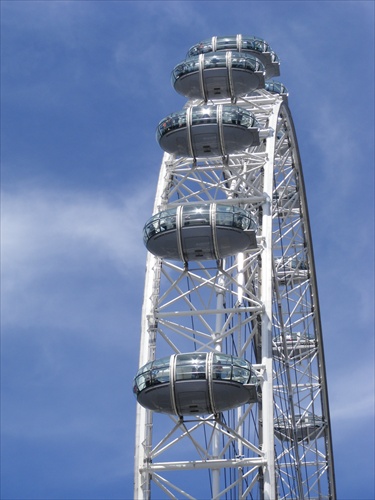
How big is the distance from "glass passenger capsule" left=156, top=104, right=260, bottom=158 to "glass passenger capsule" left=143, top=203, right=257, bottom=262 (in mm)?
4423

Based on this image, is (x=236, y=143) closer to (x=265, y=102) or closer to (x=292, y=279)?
(x=265, y=102)

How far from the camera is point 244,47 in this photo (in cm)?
6044

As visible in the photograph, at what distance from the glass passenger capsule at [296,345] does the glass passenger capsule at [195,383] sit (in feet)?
65.4

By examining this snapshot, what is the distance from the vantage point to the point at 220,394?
44969 millimetres

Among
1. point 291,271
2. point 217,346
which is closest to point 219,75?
point 217,346

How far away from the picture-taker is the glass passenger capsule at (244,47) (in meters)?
60.4

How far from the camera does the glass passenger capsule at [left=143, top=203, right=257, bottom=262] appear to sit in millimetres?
49219

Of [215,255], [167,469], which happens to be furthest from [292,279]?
[167,469]

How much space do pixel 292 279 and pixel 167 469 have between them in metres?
21.7

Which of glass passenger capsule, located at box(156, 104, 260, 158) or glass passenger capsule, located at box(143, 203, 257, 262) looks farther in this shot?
glass passenger capsule, located at box(156, 104, 260, 158)

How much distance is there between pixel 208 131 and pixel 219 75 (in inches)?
178

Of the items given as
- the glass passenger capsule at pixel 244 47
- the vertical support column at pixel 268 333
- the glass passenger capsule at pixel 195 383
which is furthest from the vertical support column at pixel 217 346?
the glass passenger capsule at pixel 244 47

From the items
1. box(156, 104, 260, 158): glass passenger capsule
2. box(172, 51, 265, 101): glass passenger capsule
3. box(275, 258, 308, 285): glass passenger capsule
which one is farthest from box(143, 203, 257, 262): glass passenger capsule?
box(275, 258, 308, 285): glass passenger capsule

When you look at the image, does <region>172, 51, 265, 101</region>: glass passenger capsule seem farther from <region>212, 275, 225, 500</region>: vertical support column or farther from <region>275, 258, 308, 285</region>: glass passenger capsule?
<region>275, 258, 308, 285</region>: glass passenger capsule
